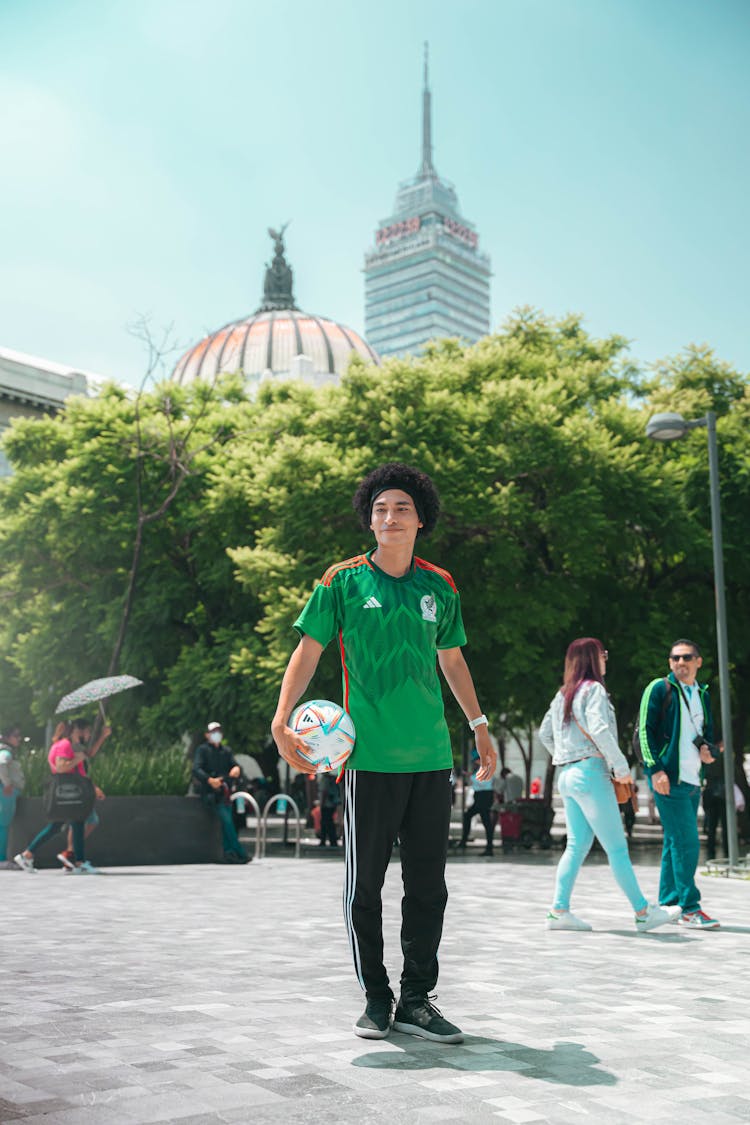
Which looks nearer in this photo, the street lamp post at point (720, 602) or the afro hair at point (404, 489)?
the afro hair at point (404, 489)

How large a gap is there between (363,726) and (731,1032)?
1844 millimetres

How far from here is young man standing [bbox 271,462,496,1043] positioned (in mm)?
4789

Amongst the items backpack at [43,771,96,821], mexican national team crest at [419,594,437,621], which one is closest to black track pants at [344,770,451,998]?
mexican national team crest at [419,594,437,621]

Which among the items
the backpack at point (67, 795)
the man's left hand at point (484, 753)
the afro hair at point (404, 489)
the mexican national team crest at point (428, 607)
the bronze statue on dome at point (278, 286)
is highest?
the bronze statue on dome at point (278, 286)

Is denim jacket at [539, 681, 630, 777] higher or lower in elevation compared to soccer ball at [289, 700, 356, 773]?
higher

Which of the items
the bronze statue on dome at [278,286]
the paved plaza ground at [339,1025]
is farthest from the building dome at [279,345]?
the paved plaza ground at [339,1025]

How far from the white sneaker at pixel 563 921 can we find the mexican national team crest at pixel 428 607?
4521 millimetres

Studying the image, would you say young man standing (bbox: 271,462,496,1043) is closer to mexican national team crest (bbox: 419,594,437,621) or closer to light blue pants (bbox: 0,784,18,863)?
mexican national team crest (bbox: 419,594,437,621)

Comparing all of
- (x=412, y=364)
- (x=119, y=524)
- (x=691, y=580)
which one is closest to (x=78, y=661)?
(x=119, y=524)

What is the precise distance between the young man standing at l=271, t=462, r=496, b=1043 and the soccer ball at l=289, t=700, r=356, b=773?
0.13 feet

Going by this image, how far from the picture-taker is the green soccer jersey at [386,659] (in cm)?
482

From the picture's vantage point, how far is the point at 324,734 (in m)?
4.74

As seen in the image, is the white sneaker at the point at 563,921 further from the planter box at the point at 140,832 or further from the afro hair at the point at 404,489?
the planter box at the point at 140,832

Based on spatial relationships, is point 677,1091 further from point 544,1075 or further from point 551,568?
point 551,568
